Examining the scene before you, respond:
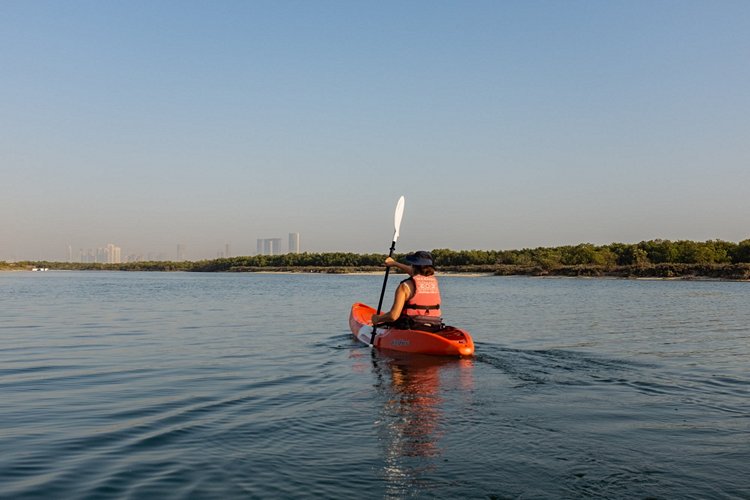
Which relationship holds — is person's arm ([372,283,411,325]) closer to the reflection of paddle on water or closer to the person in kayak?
the person in kayak

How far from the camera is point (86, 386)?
31.1ft

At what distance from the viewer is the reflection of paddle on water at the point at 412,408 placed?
5.38m

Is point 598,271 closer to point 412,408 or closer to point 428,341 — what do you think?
point 428,341

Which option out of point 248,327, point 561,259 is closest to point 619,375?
point 248,327

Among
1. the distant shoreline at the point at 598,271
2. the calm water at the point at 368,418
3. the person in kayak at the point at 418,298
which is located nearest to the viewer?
the calm water at the point at 368,418

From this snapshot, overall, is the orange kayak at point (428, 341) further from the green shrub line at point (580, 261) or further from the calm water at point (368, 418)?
the green shrub line at point (580, 261)

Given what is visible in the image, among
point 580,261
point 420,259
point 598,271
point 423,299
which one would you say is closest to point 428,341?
point 423,299

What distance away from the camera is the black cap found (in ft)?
39.1

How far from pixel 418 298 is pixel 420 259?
0.86 m

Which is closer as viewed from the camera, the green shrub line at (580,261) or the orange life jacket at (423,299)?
the orange life jacket at (423,299)

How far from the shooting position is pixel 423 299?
40.5 feet

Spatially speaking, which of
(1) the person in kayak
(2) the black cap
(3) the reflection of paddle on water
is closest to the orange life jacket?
(1) the person in kayak

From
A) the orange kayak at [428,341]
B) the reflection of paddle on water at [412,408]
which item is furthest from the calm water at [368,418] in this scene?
the orange kayak at [428,341]

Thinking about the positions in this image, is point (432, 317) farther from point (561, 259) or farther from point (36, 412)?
point (561, 259)
